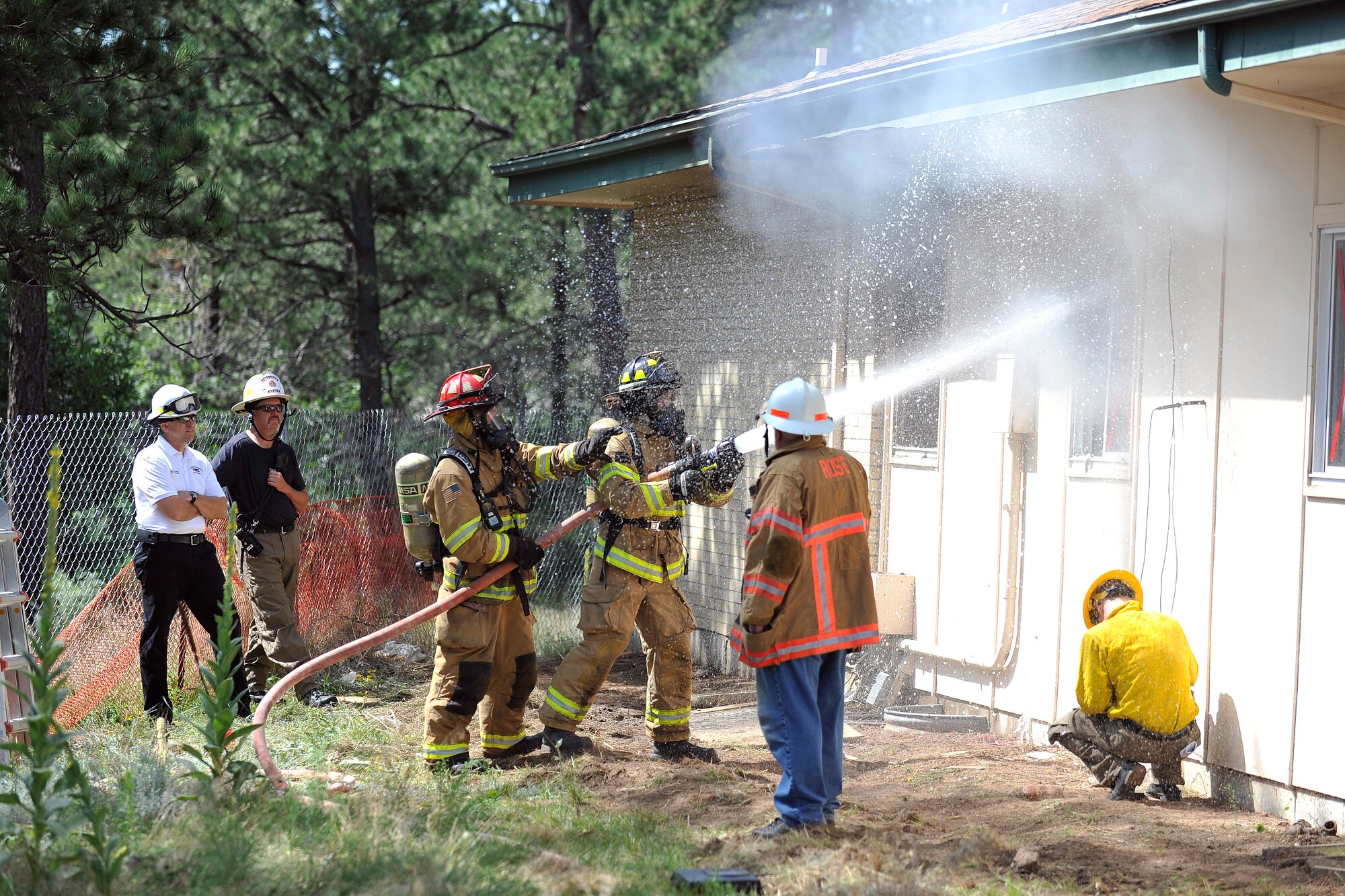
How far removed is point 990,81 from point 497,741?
4050 mm

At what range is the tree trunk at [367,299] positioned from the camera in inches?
622

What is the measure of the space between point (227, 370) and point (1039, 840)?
15063mm

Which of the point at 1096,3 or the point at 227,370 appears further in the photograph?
the point at 227,370

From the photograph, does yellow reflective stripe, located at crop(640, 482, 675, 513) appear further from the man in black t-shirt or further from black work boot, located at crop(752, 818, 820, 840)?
the man in black t-shirt

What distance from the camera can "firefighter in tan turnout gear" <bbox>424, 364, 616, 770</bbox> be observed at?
5.85m

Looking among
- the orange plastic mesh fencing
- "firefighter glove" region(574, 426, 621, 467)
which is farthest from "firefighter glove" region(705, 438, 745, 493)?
the orange plastic mesh fencing

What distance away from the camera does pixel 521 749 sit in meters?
6.41

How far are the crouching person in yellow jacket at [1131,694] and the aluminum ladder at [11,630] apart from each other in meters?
4.62

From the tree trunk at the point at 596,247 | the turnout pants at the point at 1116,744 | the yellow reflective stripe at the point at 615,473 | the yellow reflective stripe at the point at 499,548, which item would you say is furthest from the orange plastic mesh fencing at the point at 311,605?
the turnout pants at the point at 1116,744

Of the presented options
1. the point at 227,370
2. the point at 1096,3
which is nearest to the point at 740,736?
the point at 1096,3

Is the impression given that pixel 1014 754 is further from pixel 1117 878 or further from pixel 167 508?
pixel 167 508

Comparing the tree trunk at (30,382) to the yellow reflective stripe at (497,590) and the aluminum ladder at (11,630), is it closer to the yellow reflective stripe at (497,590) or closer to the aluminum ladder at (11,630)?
the aluminum ladder at (11,630)

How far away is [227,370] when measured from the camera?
57.6 feet

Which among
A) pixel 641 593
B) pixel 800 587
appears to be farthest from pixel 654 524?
pixel 800 587
